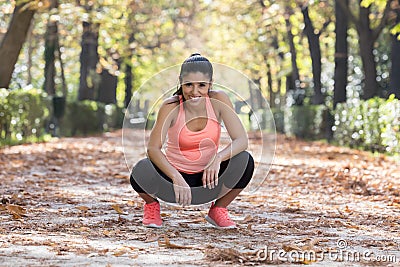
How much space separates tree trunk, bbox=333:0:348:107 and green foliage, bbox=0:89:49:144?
32.1ft

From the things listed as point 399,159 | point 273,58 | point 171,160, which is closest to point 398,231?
point 171,160

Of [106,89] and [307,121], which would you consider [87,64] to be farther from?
[307,121]

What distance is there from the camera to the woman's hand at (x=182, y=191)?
655cm

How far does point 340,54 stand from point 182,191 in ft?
71.9

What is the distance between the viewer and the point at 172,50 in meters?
56.1

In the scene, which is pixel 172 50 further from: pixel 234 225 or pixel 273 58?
pixel 234 225

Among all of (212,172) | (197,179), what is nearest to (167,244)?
(212,172)

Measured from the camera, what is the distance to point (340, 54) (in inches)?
1091

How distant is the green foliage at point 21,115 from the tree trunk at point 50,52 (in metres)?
4.16

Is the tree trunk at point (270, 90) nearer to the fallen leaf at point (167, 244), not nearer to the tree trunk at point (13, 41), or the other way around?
the tree trunk at point (13, 41)

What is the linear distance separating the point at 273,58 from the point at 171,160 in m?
42.6

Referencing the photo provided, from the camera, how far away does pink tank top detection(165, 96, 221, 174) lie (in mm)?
6691

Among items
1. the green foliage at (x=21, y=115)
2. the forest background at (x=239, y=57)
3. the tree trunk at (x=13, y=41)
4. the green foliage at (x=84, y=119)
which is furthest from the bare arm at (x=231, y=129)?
the green foliage at (x=84, y=119)

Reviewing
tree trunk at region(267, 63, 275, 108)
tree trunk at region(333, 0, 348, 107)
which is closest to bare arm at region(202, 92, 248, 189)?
tree trunk at region(333, 0, 348, 107)
